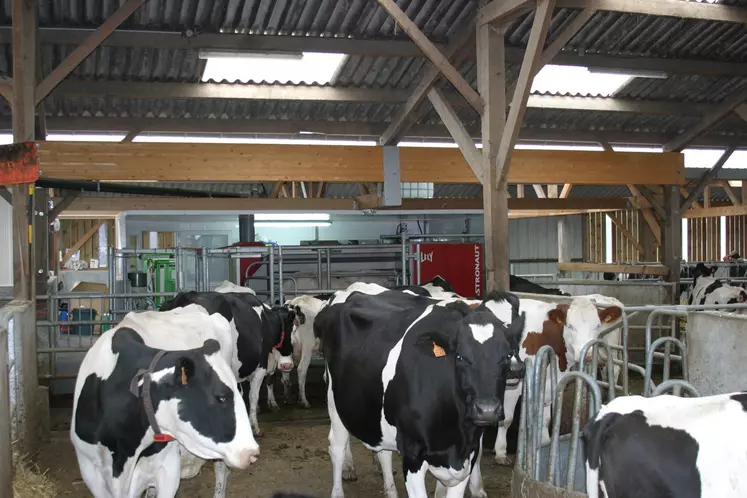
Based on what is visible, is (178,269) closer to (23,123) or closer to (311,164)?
(311,164)

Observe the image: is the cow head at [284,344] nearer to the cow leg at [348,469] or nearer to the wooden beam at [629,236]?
the cow leg at [348,469]

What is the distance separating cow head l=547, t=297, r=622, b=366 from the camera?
24.1 feet

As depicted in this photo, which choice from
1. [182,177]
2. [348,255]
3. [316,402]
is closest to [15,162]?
[182,177]

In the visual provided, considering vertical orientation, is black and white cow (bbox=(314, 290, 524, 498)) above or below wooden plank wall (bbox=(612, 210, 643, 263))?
below

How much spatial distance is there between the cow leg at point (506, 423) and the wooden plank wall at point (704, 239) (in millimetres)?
20974

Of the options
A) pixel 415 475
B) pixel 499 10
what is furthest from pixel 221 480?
pixel 499 10

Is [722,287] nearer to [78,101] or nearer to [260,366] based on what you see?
[260,366]


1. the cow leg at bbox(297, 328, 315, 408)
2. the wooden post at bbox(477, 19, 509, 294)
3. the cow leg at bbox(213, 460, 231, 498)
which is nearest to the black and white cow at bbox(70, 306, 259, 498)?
the cow leg at bbox(213, 460, 231, 498)

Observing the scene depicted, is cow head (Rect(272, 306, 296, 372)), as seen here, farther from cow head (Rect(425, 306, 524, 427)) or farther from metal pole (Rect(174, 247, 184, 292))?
cow head (Rect(425, 306, 524, 427))

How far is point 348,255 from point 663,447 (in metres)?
10.8

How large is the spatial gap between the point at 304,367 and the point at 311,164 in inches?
112

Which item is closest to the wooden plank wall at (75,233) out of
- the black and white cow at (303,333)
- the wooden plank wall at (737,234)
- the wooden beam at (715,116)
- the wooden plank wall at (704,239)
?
the black and white cow at (303,333)

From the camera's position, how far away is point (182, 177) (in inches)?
360

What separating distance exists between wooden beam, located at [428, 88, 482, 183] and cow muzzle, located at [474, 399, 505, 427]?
13.8ft
